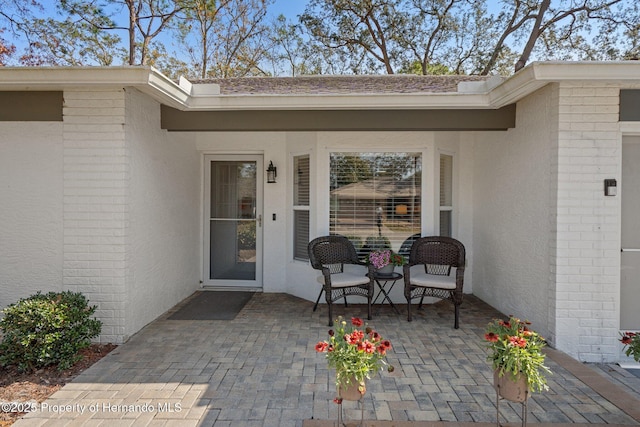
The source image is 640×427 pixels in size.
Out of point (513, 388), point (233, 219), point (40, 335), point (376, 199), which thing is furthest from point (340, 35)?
point (513, 388)

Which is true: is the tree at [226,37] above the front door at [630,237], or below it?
above

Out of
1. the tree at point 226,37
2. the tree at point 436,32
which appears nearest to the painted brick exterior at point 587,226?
the tree at point 436,32

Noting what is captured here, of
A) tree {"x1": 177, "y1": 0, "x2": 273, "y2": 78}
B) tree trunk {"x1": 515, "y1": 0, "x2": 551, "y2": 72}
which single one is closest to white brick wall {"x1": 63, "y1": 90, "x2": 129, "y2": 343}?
tree {"x1": 177, "y1": 0, "x2": 273, "y2": 78}

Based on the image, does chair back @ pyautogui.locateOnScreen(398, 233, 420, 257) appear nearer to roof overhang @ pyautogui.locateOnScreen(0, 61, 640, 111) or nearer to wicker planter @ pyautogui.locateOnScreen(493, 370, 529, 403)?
roof overhang @ pyautogui.locateOnScreen(0, 61, 640, 111)

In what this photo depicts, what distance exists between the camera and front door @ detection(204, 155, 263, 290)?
6543 mm

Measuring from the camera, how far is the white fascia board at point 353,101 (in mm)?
4422

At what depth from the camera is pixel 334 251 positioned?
18.1 ft

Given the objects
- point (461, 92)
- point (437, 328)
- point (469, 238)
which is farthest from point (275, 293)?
point (461, 92)

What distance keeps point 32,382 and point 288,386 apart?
2104 millimetres

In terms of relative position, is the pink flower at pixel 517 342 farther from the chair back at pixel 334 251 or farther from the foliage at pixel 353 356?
the chair back at pixel 334 251

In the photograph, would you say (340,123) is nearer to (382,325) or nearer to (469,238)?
(382,325)

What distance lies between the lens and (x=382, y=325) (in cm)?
471

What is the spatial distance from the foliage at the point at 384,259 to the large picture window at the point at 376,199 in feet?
1.54

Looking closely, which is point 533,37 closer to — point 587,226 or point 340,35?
point 340,35
